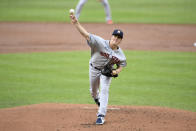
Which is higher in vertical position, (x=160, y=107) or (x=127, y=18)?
(x=127, y=18)

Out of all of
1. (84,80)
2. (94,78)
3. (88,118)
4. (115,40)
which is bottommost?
(88,118)

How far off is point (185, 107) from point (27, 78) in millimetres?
4614

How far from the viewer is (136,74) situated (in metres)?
12.6

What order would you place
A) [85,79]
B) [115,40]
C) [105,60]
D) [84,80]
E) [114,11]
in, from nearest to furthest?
[115,40], [105,60], [84,80], [85,79], [114,11]

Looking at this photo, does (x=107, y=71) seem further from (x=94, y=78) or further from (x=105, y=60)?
(x=94, y=78)

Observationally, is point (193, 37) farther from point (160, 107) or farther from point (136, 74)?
point (160, 107)

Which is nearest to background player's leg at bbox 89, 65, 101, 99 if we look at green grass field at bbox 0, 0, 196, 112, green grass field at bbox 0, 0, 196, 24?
green grass field at bbox 0, 0, 196, 112

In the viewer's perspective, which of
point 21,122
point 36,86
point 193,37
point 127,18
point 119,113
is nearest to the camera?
point 21,122

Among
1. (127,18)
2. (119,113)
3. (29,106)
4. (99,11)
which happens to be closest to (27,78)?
(29,106)

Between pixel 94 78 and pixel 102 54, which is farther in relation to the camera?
pixel 94 78

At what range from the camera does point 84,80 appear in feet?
39.3

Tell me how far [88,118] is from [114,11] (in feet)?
61.6

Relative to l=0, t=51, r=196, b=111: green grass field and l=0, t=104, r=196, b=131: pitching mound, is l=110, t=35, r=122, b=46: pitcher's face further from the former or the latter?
l=0, t=51, r=196, b=111: green grass field

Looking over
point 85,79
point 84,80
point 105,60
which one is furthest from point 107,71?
point 85,79
